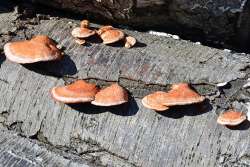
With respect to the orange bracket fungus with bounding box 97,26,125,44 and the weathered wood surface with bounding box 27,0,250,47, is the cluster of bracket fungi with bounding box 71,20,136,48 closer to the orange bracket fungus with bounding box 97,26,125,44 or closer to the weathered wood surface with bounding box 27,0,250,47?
the orange bracket fungus with bounding box 97,26,125,44

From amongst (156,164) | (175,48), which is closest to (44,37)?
(175,48)

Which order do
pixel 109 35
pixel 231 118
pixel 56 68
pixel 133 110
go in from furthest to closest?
1. pixel 109 35
2. pixel 56 68
3. pixel 133 110
4. pixel 231 118

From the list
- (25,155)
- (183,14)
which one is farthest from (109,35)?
(25,155)

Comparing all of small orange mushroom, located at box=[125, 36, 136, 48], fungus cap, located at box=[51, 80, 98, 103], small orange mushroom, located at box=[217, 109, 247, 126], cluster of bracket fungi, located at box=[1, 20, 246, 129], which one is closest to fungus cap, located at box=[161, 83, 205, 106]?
cluster of bracket fungi, located at box=[1, 20, 246, 129]

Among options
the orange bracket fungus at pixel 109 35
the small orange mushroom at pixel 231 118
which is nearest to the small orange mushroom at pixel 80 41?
the orange bracket fungus at pixel 109 35

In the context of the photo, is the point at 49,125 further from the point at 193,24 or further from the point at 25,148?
the point at 193,24

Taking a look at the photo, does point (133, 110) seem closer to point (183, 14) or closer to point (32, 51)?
point (32, 51)

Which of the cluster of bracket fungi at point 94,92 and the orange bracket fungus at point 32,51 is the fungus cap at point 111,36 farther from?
the orange bracket fungus at point 32,51
